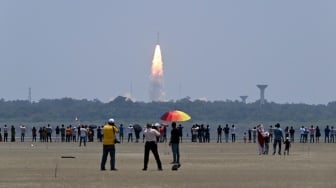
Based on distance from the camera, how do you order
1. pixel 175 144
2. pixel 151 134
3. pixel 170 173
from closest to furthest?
pixel 170 173 < pixel 151 134 < pixel 175 144

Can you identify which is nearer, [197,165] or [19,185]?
[19,185]

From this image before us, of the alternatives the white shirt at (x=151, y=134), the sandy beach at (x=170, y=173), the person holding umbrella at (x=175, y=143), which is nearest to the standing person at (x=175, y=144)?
the person holding umbrella at (x=175, y=143)

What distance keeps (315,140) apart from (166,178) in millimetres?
53265

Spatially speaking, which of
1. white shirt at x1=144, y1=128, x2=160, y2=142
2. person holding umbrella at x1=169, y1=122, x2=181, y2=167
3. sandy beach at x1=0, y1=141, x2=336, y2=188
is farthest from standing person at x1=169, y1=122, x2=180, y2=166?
white shirt at x1=144, y1=128, x2=160, y2=142

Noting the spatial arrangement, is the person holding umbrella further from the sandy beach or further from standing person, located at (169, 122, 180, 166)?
the sandy beach

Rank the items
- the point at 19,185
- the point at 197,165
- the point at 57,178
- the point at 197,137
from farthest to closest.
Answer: the point at 197,137
the point at 197,165
the point at 57,178
the point at 19,185

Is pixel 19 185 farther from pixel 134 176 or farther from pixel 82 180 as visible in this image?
pixel 134 176

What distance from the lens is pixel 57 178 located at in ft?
104

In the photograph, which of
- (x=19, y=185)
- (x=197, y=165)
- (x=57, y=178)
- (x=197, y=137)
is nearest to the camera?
(x=19, y=185)

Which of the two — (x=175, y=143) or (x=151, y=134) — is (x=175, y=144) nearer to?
(x=175, y=143)

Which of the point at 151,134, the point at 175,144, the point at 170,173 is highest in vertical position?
the point at 151,134

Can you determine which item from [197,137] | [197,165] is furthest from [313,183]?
[197,137]

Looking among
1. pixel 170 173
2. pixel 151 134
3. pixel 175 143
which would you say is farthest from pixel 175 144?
pixel 170 173

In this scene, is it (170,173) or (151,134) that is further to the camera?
(151,134)
